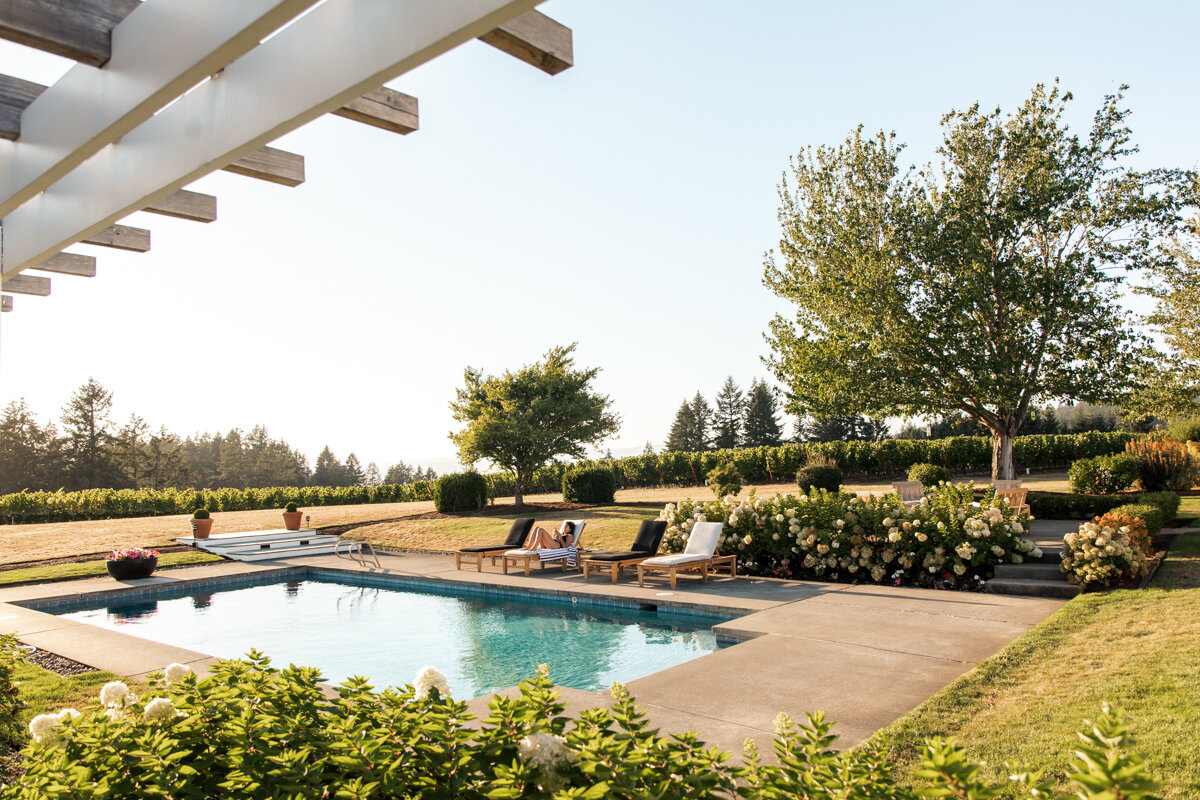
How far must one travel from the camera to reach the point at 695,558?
10.3 m

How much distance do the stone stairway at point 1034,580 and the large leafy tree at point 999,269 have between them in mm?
10167

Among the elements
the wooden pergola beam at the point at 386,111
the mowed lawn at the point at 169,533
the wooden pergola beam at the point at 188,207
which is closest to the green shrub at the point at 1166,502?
the mowed lawn at the point at 169,533

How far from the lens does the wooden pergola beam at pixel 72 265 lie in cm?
343

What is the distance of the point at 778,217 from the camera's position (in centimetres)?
2211

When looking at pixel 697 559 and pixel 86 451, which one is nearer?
pixel 697 559

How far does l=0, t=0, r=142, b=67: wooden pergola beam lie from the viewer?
1.95 meters

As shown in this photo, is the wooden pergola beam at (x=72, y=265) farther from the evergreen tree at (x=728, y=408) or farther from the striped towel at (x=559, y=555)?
the evergreen tree at (x=728, y=408)

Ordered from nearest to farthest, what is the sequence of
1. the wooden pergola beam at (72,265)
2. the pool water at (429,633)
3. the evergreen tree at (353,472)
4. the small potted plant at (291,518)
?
1. the wooden pergola beam at (72,265)
2. the pool water at (429,633)
3. the small potted plant at (291,518)
4. the evergreen tree at (353,472)

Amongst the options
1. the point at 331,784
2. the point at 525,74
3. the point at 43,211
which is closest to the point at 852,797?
the point at 331,784

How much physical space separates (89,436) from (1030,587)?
58.4 metres

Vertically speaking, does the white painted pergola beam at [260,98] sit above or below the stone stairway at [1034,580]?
above

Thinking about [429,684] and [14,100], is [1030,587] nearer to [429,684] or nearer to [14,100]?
[429,684]

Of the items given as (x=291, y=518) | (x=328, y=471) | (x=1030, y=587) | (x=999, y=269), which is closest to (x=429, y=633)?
(x=1030, y=587)

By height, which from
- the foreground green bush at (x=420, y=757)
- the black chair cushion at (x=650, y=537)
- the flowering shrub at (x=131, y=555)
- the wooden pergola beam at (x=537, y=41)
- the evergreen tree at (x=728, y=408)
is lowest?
the flowering shrub at (x=131, y=555)
